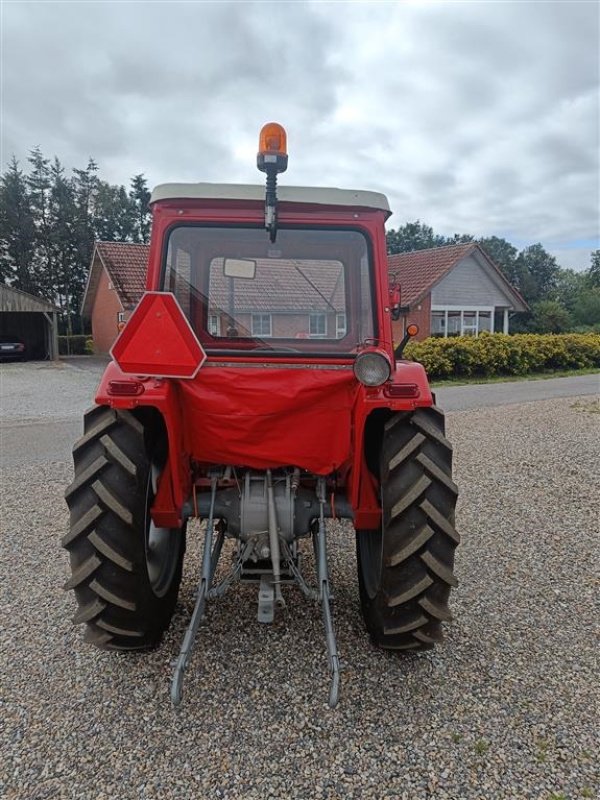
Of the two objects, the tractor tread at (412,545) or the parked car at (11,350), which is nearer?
the tractor tread at (412,545)

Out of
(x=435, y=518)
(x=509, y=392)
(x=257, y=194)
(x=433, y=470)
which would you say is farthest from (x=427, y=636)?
(x=509, y=392)

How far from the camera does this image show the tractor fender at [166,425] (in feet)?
8.54

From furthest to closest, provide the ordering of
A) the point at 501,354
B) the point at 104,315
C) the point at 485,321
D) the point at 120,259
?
1. the point at 104,315
2. the point at 485,321
3. the point at 120,259
4. the point at 501,354

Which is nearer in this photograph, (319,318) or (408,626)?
(408,626)

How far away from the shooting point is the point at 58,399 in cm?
1439

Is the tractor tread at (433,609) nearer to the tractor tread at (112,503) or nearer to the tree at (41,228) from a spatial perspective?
the tractor tread at (112,503)

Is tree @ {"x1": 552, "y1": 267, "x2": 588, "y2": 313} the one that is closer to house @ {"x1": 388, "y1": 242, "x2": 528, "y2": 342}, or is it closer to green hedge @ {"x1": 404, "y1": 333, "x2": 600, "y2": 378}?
house @ {"x1": 388, "y1": 242, "x2": 528, "y2": 342}

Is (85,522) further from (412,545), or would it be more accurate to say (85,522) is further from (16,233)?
(16,233)

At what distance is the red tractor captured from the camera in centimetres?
264

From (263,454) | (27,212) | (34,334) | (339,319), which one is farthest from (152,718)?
(27,212)

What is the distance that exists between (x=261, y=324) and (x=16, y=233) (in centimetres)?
4544

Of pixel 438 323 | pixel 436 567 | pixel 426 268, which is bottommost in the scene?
pixel 436 567

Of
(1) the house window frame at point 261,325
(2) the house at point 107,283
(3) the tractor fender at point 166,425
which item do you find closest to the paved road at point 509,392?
(1) the house window frame at point 261,325

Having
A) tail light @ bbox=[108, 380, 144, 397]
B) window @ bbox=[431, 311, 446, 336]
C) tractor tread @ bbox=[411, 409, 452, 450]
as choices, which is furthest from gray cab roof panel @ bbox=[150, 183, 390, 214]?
window @ bbox=[431, 311, 446, 336]
